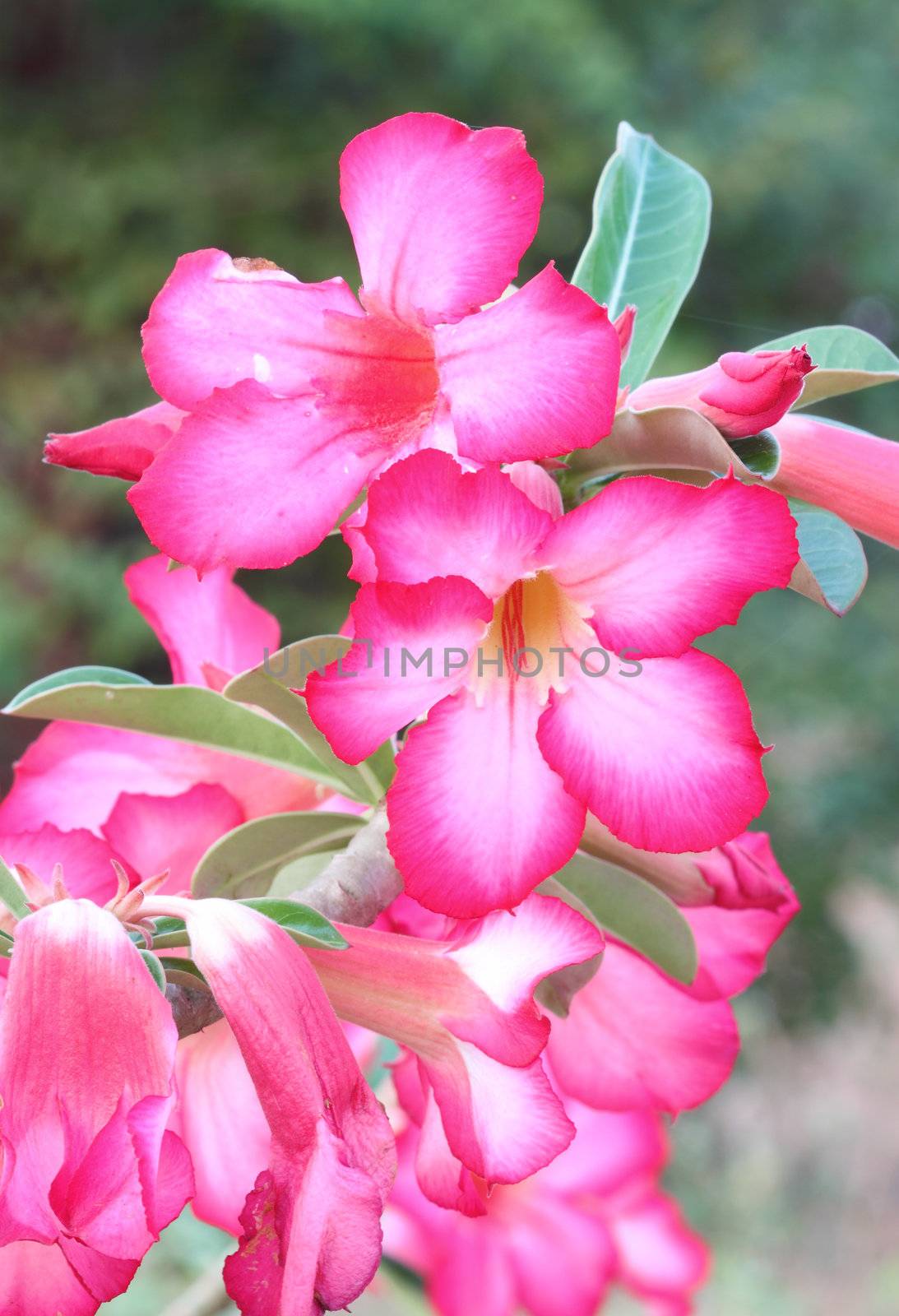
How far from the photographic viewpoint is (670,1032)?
68 centimetres

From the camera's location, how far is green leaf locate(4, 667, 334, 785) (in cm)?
60

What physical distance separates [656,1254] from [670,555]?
98 centimetres

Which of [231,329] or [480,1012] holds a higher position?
[231,329]

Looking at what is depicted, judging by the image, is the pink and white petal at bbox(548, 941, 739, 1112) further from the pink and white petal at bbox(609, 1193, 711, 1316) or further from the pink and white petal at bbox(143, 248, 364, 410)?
the pink and white petal at bbox(609, 1193, 711, 1316)

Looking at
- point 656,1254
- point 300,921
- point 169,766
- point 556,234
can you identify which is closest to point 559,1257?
point 656,1254

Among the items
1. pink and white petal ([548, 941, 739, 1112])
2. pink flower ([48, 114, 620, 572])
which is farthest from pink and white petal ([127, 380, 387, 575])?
pink and white petal ([548, 941, 739, 1112])

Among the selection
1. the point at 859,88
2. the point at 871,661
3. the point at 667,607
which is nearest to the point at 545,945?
the point at 667,607

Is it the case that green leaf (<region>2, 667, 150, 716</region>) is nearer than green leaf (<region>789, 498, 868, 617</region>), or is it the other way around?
green leaf (<region>789, 498, 868, 617</region>)

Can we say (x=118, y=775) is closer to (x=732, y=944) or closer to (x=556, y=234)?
(x=732, y=944)

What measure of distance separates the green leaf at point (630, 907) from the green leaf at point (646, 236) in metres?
0.26

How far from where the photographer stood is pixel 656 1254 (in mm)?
1220

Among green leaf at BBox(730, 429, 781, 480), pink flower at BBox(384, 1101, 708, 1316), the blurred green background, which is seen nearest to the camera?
green leaf at BBox(730, 429, 781, 480)

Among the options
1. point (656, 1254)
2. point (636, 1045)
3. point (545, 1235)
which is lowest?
point (656, 1254)

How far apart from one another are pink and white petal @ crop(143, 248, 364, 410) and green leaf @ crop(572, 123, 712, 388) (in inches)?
9.1
